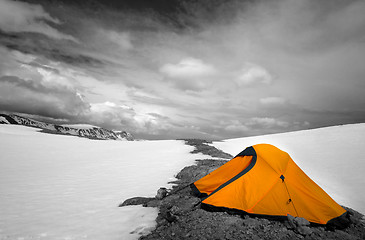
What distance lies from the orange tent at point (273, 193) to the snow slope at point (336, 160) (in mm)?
9410

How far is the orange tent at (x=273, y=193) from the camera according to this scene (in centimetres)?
530

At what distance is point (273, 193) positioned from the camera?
550cm

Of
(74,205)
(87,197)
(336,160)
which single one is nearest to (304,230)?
(74,205)

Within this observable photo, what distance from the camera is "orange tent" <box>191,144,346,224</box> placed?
17.4 ft

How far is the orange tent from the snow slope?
9.41 metres

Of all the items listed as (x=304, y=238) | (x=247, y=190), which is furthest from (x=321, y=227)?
(x=247, y=190)

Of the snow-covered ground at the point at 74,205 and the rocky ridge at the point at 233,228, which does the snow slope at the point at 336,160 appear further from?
the snow-covered ground at the point at 74,205

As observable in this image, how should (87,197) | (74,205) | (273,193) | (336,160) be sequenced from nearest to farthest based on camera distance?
(273,193) < (74,205) < (87,197) < (336,160)

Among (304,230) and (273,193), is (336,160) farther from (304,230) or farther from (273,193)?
(304,230)

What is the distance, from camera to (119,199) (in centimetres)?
805

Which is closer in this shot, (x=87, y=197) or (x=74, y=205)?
(x=74, y=205)

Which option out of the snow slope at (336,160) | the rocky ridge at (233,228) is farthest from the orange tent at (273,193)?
the snow slope at (336,160)

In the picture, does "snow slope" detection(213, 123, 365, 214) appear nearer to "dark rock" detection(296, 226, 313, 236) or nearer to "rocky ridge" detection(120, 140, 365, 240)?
"rocky ridge" detection(120, 140, 365, 240)

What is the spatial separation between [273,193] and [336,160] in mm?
21933
